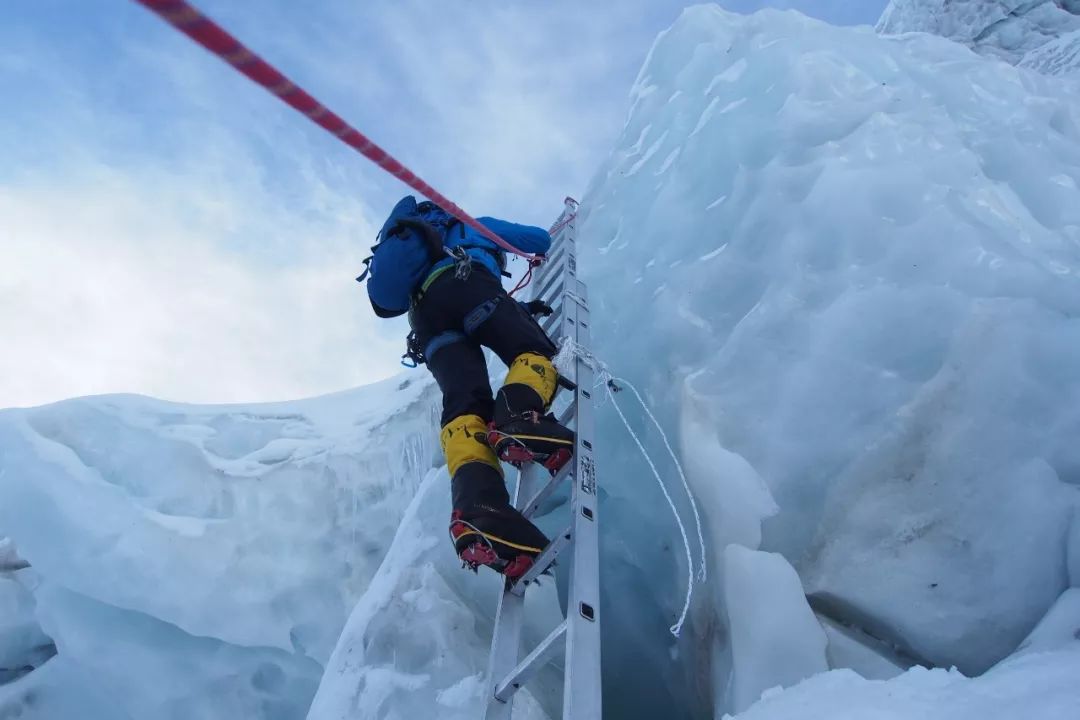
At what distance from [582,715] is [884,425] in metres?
1.39

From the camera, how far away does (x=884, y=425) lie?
2.40m

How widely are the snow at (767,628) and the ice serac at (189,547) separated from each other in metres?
2.75

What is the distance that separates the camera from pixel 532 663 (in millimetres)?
1911

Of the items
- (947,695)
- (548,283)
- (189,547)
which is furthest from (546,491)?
(189,547)

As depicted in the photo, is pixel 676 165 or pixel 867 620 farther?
pixel 676 165

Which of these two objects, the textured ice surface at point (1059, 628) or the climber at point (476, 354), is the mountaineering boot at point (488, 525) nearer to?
the climber at point (476, 354)

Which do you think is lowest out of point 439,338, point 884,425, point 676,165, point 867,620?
point 867,620

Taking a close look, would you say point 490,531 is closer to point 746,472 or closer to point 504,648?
point 504,648

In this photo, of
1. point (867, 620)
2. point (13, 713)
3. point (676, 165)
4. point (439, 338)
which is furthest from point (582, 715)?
point (13, 713)

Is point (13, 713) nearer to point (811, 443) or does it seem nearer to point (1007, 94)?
point (811, 443)

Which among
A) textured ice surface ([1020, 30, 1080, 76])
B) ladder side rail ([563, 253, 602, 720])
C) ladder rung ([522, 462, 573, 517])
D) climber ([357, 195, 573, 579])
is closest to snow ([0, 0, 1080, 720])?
ladder side rail ([563, 253, 602, 720])

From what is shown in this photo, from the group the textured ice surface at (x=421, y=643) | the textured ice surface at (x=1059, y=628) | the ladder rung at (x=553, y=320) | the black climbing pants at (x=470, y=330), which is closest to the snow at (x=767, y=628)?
the textured ice surface at (x=1059, y=628)

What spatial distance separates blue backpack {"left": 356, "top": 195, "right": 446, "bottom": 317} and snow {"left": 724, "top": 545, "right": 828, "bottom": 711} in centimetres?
155

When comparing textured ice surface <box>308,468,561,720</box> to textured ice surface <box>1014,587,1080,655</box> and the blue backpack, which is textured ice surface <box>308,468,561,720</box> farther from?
textured ice surface <box>1014,587,1080,655</box>
